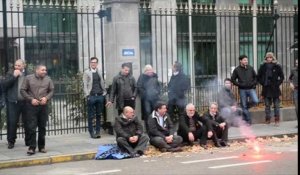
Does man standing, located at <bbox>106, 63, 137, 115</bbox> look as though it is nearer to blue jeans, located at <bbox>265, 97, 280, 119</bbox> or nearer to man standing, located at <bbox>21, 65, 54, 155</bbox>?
man standing, located at <bbox>21, 65, 54, 155</bbox>

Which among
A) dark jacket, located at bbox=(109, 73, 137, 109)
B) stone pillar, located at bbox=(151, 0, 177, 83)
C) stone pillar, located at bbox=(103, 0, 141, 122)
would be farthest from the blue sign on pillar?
stone pillar, located at bbox=(151, 0, 177, 83)

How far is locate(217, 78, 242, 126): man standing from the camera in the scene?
1417 centimetres

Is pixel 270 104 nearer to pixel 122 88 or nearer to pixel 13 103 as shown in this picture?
pixel 122 88

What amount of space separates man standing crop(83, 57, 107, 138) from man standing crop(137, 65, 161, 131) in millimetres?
879

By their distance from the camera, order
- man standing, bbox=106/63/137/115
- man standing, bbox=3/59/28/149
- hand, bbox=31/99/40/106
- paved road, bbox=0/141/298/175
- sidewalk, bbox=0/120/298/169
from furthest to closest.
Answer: man standing, bbox=106/63/137/115, man standing, bbox=3/59/28/149, hand, bbox=31/99/40/106, sidewalk, bbox=0/120/298/169, paved road, bbox=0/141/298/175

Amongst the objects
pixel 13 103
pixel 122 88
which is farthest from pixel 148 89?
pixel 13 103

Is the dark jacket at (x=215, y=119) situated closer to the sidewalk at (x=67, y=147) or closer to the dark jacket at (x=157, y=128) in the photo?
the sidewalk at (x=67, y=147)

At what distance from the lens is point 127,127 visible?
37.8 ft

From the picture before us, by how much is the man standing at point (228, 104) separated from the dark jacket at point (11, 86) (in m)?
4.92

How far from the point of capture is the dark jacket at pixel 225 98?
14.2 meters

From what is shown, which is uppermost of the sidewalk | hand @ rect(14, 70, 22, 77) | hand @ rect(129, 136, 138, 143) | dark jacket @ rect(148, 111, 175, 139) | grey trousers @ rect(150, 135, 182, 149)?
hand @ rect(14, 70, 22, 77)

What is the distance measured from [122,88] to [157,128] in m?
1.50

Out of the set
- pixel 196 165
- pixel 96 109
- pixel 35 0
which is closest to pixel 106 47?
pixel 96 109

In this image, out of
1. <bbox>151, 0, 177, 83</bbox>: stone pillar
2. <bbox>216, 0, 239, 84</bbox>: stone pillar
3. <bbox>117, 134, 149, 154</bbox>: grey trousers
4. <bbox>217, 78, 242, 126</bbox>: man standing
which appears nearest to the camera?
<bbox>117, 134, 149, 154</bbox>: grey trousers
